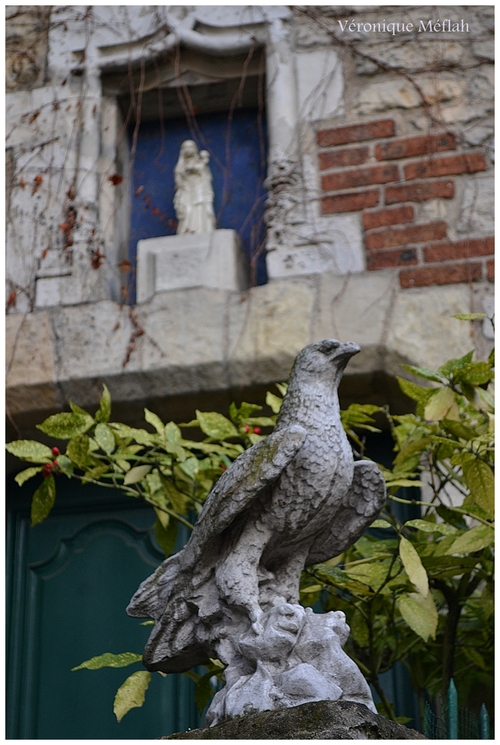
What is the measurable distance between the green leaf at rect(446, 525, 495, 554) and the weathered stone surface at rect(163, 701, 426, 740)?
0.84 m

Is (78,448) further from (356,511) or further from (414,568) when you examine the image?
(414,568)

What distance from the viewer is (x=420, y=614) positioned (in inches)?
95.0

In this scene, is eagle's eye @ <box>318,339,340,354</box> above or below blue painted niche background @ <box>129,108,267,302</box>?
below

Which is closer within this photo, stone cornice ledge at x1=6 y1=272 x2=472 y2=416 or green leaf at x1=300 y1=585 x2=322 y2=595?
green leaf at x1=300 y1=585 x2=322 y2=595

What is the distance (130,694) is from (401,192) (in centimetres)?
206

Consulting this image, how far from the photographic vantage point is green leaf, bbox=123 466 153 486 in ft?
8.50

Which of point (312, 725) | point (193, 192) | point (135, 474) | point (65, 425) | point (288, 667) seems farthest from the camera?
point (193, 192)

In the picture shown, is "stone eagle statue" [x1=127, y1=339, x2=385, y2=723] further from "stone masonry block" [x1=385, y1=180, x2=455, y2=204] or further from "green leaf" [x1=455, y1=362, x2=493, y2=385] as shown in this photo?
"stone masonry block" [x1=385, y1=180, x2=455, y2=204]

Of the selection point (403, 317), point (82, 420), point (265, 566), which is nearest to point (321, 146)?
point (403, 317)

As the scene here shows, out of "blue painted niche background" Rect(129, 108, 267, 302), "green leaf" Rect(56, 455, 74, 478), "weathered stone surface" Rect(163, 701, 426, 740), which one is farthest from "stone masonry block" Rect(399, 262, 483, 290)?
"weathered stone surface" Rect(163, 701, 426, 740)

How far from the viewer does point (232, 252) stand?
3.64m

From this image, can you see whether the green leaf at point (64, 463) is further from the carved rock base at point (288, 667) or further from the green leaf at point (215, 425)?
the carved rock base at point (288, 667)

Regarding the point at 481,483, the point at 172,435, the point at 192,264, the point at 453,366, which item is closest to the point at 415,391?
the point at 453,366

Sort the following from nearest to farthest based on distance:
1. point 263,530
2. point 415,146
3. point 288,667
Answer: point 288,667
point 263,530
point 415,146
